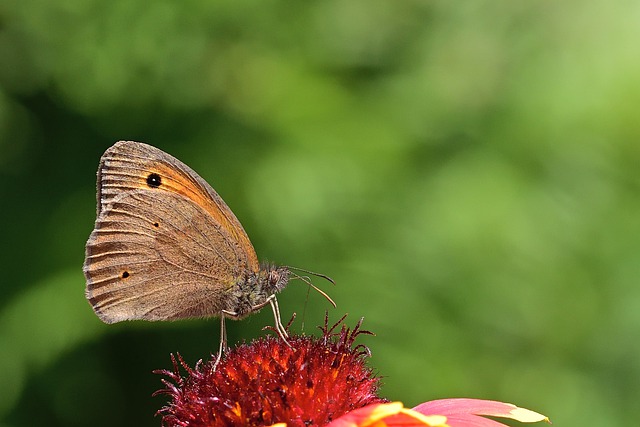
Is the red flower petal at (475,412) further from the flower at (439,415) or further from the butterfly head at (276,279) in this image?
the butterfly head at (276,279)

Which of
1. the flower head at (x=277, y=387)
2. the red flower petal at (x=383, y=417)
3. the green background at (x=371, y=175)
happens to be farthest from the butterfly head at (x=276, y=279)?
the green background at (x=371, y=175)

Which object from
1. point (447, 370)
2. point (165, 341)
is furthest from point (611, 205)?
point (165, 341)

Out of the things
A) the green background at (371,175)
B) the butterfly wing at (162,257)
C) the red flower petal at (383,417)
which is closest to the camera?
the red flower petal at (383,417)

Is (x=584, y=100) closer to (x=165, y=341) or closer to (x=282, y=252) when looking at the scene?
(x=282, y=252)

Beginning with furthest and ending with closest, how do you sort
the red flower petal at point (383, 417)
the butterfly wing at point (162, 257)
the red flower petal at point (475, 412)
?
the butterfly wing at point (162, 257) → the red flower petal at point (475, 412) → the red flower petal at point (383, 417)

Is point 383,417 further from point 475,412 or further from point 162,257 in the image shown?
point 162,257

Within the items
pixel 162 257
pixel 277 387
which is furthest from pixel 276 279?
pixel 277 387
